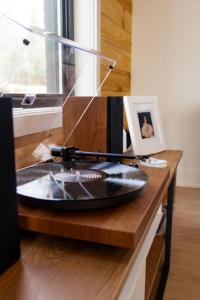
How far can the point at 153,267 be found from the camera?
4.65 ft

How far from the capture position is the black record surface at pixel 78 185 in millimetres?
647

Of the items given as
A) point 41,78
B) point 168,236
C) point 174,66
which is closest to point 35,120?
point 41,78

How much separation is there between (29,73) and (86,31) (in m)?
0.83

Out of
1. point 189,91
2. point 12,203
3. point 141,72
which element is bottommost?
point 12,203

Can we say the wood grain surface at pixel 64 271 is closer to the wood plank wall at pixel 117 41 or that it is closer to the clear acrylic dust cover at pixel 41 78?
the clear acrylic dust cover at pixel 41 78

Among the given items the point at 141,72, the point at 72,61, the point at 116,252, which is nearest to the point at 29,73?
the point at 72,61

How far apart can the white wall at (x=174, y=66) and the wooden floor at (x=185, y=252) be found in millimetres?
563

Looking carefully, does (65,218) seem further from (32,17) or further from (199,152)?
(199,152)

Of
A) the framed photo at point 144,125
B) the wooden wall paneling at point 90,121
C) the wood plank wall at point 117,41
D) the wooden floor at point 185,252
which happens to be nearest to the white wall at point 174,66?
the wood plank wall at point 117,41

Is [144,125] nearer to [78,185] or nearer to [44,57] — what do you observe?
[44,57]

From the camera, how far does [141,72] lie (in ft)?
9.93

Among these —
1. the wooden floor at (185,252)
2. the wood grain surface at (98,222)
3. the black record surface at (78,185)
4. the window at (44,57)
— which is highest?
the window at (44,57)

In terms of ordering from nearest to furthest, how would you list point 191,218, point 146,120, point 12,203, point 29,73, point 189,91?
point 12,203, point 29,73, point 146,120, point 191,218, point 189,91

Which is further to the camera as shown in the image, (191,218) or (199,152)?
(199,152)
